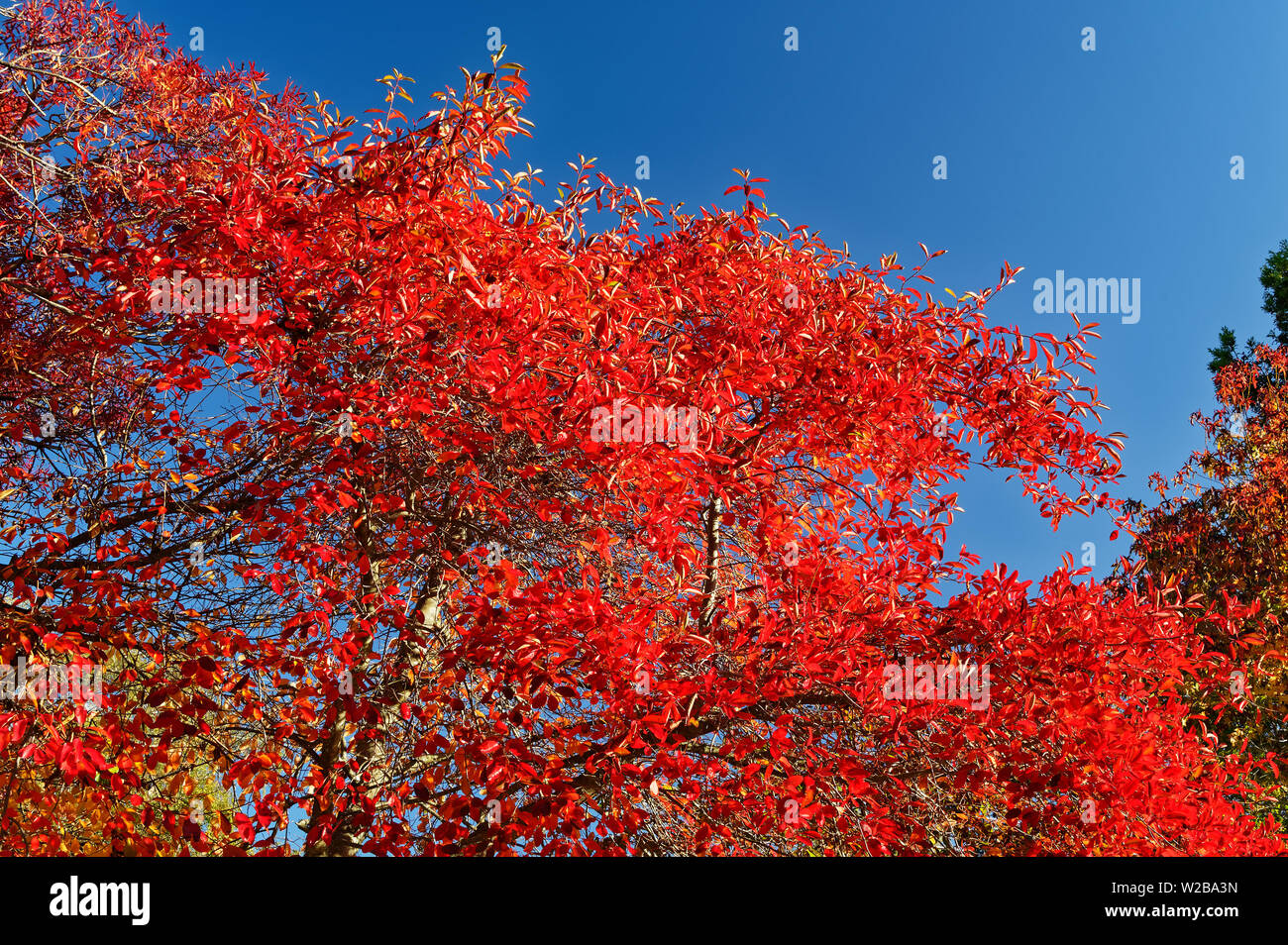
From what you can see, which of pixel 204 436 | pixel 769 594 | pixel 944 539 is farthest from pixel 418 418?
pixel 944 539

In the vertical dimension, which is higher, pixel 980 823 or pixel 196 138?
pixel 196 138

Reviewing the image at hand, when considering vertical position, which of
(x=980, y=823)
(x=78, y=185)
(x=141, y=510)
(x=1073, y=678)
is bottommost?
(x=980, y=823)

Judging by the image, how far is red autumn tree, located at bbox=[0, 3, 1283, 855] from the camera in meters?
4.20

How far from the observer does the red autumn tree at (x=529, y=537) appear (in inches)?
165

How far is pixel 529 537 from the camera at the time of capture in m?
5.22

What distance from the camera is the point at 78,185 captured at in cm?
512

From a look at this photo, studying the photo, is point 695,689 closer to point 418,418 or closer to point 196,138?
point 418,418

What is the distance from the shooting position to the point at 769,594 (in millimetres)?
4703

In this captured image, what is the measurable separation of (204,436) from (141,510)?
0.58 meters
